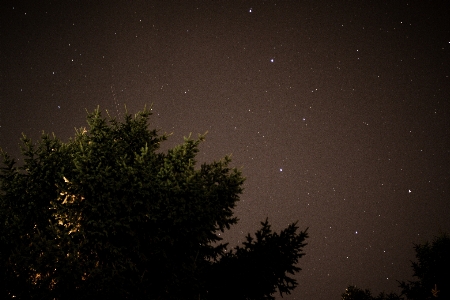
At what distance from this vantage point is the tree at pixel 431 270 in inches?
650

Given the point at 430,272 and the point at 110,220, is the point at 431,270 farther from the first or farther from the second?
the point at 110,220

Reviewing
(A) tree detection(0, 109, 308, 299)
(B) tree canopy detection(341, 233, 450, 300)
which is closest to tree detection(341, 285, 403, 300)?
(B) tree canopy detection(341, 233, 450, 300)

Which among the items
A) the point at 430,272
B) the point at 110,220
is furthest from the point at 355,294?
the point at 110,220

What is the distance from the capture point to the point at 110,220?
6824 mm

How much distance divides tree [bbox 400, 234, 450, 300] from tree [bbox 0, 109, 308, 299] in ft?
43.3

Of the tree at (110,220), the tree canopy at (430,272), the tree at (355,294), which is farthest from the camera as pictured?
the tree at (355,294)

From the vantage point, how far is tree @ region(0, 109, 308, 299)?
620 cm

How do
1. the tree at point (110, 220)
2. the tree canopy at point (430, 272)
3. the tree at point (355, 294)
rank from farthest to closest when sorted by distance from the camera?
the tree at point (355, 294), the tree canopy at point (430, 272), the tree at point (110, 220)

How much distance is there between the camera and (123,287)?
248 inches

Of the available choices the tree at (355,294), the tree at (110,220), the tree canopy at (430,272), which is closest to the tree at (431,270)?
the tree canopy at (430,272)

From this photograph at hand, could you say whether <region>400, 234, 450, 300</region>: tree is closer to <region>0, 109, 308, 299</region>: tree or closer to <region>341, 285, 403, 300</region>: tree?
<region>341, 285, 403, 300</region>: tree

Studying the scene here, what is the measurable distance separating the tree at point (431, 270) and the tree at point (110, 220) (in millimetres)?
13203

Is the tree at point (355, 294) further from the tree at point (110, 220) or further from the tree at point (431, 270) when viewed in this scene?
the tree at point (110, 220)

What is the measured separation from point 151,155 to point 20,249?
3.37 meters
